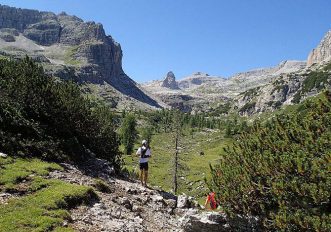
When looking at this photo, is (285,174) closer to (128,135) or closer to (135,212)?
(135,212)

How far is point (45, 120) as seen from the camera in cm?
3108

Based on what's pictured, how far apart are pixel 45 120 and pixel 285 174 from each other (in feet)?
66.1

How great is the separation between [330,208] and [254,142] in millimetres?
6509

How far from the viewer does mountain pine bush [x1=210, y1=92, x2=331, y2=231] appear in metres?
16.2

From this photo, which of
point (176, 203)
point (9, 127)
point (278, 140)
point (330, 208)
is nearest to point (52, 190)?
point (9, 127)

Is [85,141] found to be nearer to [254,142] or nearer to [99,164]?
[99,164]

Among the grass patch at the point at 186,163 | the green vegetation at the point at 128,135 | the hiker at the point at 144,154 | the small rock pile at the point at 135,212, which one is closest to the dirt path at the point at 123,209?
the small rock pile at the point at 135,212

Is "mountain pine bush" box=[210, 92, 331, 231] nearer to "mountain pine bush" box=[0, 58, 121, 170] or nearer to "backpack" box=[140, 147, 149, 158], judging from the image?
"backpack" box=[140, 147, 149, 158]

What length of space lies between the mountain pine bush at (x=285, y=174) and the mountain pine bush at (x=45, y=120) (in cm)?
1234

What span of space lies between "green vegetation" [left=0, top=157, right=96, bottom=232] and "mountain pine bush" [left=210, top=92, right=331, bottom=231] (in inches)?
319

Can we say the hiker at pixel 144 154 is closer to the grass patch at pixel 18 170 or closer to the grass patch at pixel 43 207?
the grass patch at pixel 18 170

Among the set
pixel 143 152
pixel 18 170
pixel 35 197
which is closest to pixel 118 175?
pixel 143 152

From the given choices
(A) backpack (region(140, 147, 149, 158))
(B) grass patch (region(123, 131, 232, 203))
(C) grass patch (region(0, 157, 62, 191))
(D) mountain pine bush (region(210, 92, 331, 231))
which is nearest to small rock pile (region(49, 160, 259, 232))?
(C) grass patch (region(0, 157, 62, 191))

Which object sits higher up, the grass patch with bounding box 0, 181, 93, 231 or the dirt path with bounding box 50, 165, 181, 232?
the grass patch with bounding box 0, 181, 93, 231
